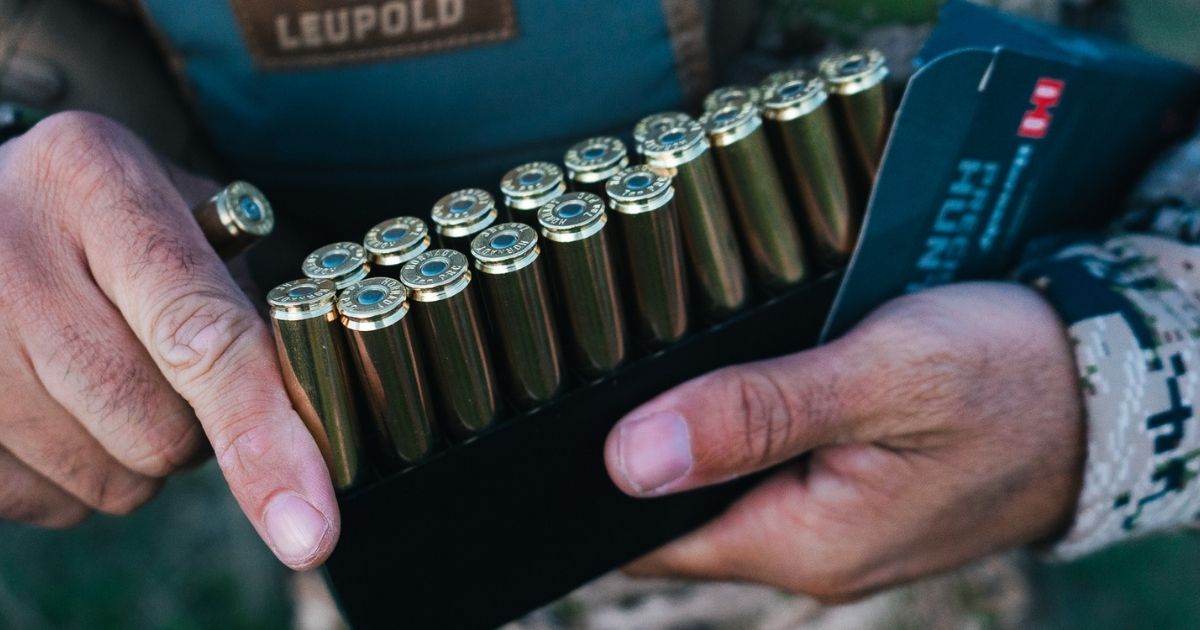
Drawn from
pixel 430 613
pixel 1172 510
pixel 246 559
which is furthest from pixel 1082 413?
pixel 246 559

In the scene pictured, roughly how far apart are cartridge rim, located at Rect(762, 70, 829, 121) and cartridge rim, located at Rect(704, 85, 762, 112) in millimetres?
10

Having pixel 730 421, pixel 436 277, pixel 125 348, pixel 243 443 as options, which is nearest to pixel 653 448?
pixel 730 421

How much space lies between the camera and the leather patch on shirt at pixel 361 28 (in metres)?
1.13

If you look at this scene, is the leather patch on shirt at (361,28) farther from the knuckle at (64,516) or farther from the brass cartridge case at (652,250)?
the knuckle at (64,516)

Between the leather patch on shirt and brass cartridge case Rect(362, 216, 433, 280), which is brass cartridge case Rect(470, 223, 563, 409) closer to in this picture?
brass cartridge case Rect(362, 216, 433, 280)

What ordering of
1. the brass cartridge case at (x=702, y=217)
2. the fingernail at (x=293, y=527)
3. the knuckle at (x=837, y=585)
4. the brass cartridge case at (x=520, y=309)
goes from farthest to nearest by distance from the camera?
the knuckle at (x=837, y=585)
the brass cartridge case at (x=702, y=217)
the brass cartridge case at (x=520, y=309)
the fingernail at (x=293, y=527)

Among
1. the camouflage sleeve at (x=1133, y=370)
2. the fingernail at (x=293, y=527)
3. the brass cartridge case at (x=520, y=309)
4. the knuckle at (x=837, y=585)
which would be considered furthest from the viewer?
the knuckle at (x=837, y=585)

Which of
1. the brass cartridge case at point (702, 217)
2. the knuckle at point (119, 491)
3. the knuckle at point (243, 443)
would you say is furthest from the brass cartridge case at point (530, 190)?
the knuckle at point (119, 491)

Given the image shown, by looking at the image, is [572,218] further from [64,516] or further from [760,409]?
[64,516]

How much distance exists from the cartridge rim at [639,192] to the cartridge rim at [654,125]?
0.06 meters

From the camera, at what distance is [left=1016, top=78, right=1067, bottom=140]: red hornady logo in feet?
3.48

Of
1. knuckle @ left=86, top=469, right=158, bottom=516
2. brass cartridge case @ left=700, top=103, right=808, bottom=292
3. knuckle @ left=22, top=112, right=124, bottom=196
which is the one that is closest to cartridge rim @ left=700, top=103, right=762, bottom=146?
brass cartridge case @ left=700, top=103, right=808, bottom=292

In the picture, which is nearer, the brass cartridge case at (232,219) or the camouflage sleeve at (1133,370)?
the brass cartridge case at (232,219)

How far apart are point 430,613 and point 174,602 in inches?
75.2
